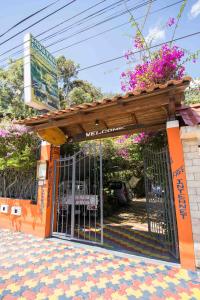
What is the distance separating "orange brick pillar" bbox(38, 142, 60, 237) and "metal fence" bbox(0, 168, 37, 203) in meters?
0.58

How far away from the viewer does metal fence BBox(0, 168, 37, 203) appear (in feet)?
20.8

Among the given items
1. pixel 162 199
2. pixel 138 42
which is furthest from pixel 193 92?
pixel 162 199

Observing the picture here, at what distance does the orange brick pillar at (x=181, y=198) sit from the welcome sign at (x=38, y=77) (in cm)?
427

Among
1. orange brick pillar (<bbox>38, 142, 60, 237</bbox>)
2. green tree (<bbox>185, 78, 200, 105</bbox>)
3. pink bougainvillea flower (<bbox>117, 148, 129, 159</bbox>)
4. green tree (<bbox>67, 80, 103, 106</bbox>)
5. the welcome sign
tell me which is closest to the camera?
orange brick pillar (<bbox>38, 142, 60, 237</bbox>)

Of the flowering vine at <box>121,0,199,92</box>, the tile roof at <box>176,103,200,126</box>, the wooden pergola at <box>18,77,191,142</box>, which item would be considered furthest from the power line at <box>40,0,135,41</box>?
the tile roof at <box>176,103,200,126</box>

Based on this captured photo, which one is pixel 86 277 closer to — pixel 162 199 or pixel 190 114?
pixel 162 199

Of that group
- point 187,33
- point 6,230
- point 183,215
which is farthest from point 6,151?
point 187,33

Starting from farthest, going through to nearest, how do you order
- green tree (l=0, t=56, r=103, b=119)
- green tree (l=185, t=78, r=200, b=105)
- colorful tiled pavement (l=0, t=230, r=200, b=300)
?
green tree (l=0, t=56, r=103, b=119)
green tree (l=185, t=78, r=200, b=105)
colorful tiled pavement (l=0, t=230, r=200, b=300)

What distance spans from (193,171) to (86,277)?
2992 mm

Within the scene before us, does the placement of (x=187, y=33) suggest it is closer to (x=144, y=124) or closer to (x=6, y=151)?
(x=144, y=124)

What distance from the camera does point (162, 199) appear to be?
4.71 meters

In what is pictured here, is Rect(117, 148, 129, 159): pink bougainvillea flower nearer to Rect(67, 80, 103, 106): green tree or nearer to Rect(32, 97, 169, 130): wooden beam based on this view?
Rect(32, 97, 169, 130): wooden beam

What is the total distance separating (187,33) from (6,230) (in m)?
8.48

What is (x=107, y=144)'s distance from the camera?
993cm
